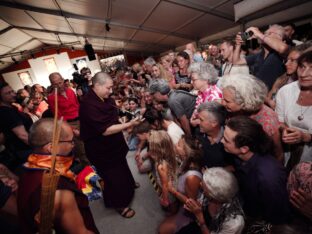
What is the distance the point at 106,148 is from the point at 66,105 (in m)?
1.67

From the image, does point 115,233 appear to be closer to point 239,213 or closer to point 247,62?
point 239,213

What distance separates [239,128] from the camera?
1222mm

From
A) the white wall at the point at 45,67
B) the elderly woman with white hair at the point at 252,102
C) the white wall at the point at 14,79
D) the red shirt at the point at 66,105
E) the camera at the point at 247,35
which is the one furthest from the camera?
the white wall at the point at 14,79

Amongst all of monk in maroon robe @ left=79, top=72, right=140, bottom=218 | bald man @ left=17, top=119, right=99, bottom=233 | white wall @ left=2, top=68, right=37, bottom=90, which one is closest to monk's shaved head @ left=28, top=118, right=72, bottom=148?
bald man @ left=17, top=119, right=99, bottom=233

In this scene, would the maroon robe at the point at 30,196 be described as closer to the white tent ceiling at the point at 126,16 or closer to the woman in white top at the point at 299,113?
the woman in white top at the point at 299,113

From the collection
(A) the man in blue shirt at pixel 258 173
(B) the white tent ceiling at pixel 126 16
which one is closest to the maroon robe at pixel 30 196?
(A) the man in blue shirt at pixel 258 173

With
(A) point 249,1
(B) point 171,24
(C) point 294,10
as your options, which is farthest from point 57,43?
(C) point 294,10

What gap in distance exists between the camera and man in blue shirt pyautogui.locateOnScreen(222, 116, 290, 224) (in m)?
1.08

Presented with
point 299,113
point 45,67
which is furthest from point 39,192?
point 45,67

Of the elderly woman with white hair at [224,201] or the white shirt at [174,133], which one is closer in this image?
the elderly woman with white hair at [224,201]

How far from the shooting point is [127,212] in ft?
7.36

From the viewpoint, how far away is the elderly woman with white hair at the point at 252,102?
4.66ft

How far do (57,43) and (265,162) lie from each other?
14990 mm

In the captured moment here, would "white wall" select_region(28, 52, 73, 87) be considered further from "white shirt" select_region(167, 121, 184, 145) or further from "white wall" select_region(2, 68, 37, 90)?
"white shirt" select_region(167, 121, 184, 145)
